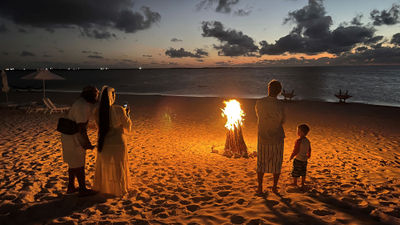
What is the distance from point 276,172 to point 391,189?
97.9 inches

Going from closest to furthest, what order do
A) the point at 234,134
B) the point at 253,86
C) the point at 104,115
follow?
the point at 104,115 → the point at 234,134 → the point at 253,86

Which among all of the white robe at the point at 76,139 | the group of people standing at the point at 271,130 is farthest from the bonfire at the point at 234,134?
the white robe at the point at 76,139

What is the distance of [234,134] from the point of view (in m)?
7.39

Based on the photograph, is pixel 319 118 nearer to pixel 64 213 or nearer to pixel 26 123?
pixel 64 213

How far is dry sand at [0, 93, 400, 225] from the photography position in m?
3.72

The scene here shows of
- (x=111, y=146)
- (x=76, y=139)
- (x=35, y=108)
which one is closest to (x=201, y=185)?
(x=111, y=146)

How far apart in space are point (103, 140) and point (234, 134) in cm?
440

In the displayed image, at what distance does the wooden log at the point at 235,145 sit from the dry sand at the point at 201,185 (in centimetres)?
41

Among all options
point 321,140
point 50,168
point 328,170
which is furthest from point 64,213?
point 321,140

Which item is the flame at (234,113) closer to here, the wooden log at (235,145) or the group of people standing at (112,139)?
the wooden log at (235,145)

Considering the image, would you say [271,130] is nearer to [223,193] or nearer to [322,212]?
[322,212]

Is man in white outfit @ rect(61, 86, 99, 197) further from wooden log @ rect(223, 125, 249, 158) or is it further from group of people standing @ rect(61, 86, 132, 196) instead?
wooden log @ rect(223, 125, 249, 158)

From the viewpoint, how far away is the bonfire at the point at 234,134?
7.21 m

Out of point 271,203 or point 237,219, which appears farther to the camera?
point 271,203
